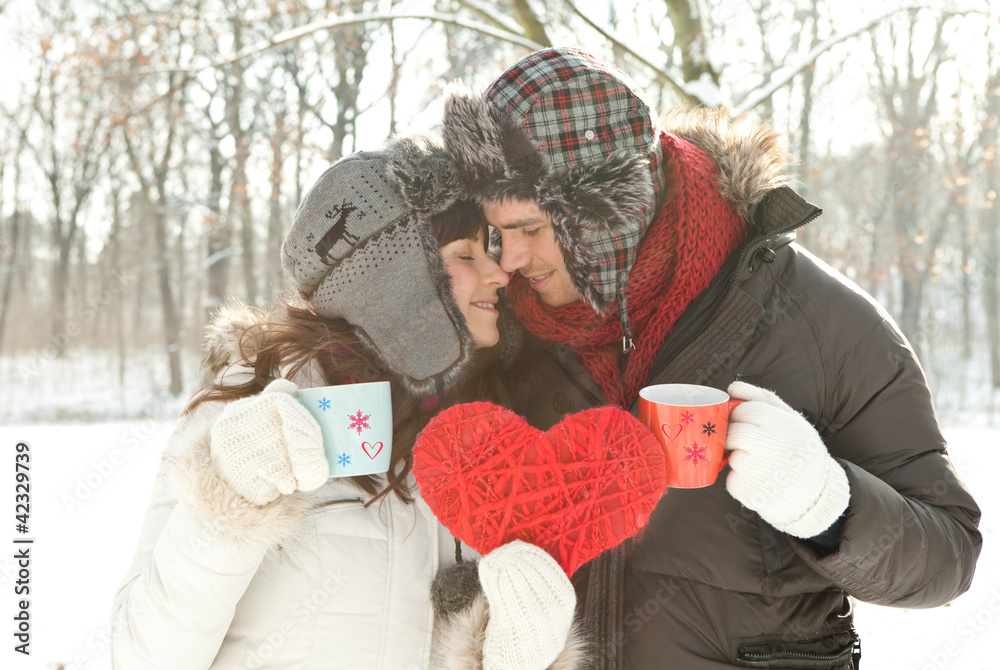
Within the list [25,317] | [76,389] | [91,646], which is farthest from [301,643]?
[25,317]

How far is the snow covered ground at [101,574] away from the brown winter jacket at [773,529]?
4.85ft

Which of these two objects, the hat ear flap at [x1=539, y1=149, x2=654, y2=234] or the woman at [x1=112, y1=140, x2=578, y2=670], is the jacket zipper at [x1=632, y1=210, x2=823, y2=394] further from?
the woman at [x1=112, y1=140, x2=578, y2=670]

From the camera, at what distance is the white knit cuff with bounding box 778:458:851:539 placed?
4.73 feet

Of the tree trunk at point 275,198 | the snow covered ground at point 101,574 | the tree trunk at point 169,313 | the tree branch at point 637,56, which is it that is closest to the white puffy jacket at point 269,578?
the tree trunk at point 275,198

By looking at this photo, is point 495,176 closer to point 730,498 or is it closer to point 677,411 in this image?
point 677,411

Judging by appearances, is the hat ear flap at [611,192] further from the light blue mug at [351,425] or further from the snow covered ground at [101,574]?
the snow covered ground at [101,574]

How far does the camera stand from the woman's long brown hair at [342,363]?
69.7 inches

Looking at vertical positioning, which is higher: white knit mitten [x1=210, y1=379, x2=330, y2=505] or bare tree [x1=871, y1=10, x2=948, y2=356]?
bare tree [x1=871, y1=10, x2=948, y2=356]

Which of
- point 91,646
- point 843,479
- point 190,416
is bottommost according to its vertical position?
point 91,646

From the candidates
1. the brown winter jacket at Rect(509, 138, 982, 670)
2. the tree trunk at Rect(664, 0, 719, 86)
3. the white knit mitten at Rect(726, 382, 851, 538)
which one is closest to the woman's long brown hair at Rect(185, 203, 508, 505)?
the brown winter jacket at Rect(509, 138, 982, 670)

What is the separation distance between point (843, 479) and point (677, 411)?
400mm

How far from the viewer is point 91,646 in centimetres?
379

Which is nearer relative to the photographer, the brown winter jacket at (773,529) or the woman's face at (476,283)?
the brown winter jacket at (773,529)

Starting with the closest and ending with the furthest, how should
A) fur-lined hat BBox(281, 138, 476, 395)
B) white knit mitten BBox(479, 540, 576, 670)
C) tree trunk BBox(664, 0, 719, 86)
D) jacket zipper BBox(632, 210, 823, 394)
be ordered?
white knit mitten BBox(479, 540, 576, 670), jacket zipper BBox(632, 210, 823, 394), fur-lined hat BBox(281, 138, 476, 395), tree trunk BBox(664, 0, 719, 86)
